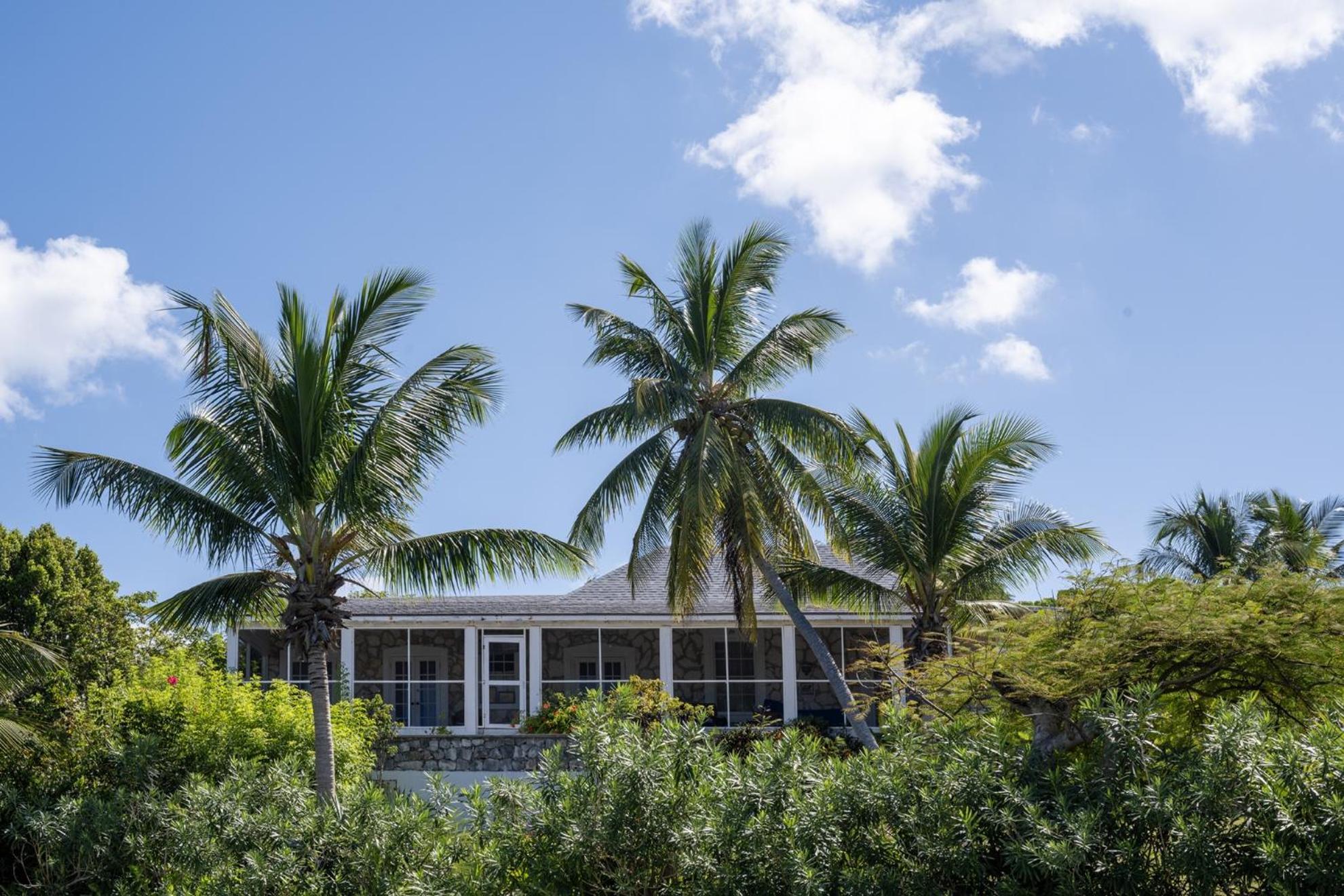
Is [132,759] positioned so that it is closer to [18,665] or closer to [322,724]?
[18,665]

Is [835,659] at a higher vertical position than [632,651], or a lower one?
lower

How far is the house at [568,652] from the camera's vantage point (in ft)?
71.3

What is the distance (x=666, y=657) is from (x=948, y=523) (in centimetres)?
599

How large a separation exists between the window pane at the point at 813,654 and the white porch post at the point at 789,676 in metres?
2.46

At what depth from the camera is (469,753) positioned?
1920 centimetres

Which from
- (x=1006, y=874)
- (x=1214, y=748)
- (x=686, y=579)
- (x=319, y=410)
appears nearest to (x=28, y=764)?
(x=319, y=410)

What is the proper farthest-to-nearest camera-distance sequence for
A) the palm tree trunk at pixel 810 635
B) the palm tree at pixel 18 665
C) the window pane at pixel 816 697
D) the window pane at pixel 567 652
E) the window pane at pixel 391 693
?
the window pane at pixel 567 652
the window pane at pixel 391 693
the window pane at pixel 816 697
the palm tree trunk at pixel 810 635
the palm tree at pixel 18 665

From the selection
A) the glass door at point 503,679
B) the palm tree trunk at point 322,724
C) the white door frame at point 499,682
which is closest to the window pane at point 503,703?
the glass door at point 503,679

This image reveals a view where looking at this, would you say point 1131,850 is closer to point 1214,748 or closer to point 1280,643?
point 1214,748

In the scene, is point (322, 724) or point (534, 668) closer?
point (322, 724)

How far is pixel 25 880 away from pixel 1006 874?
39.6 feet

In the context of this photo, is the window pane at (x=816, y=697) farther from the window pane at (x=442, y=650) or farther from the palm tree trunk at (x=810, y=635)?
the window pane at (x=442, y=650)

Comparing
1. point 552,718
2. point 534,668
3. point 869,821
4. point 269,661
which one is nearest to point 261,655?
point 269,661

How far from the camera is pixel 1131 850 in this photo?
717 cm
